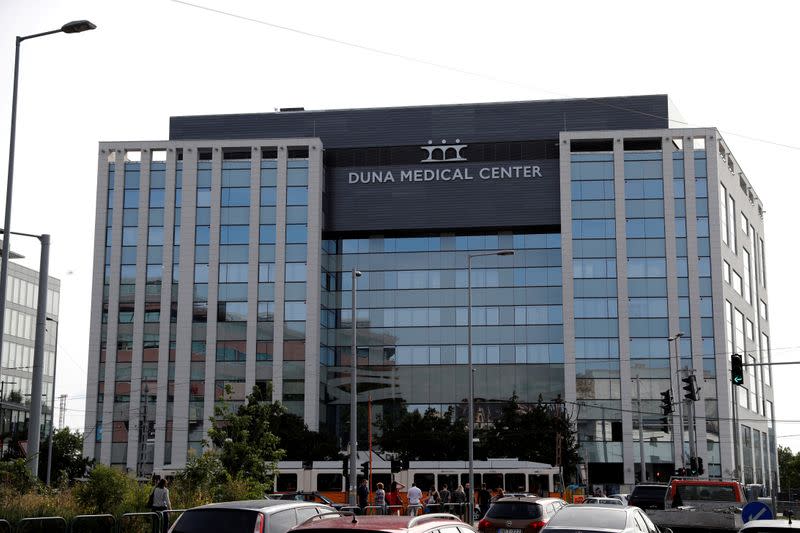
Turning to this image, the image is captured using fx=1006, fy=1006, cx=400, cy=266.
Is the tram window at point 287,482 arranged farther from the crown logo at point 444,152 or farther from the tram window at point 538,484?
the crown logo at point 444,152

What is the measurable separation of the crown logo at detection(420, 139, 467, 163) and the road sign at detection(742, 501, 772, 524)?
6735cm

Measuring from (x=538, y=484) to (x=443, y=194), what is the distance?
127 feet

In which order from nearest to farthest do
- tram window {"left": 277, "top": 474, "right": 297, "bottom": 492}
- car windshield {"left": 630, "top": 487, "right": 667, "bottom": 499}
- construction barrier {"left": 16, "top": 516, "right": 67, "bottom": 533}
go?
construction barrier {"left": 16, "top": 516, "right": 67, "bottom": 533}
car windshield {"left": 630, "top": 487, "right": 667, "bottom": 499}
tram window {"left": 277, "top": 474, "right": 297, "bottom": 492}

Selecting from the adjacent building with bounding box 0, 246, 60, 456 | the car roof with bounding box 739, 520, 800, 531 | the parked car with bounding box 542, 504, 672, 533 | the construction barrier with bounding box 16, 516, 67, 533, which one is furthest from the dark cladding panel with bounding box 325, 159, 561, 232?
the car roof with bounding box 739, 520, 800, 531

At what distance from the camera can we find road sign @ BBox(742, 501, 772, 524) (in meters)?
19.1

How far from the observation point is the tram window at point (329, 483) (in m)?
50.8

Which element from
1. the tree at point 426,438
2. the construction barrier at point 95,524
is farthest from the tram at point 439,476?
the construction barrier at point 95,524

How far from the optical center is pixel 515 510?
2231 cm

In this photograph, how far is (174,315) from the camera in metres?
82.8

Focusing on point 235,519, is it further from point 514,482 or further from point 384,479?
point 384,479

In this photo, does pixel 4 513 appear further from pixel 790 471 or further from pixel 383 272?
pixel 790 471

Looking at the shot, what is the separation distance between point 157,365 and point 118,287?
737cm

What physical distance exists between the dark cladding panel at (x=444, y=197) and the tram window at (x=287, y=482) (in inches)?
1456

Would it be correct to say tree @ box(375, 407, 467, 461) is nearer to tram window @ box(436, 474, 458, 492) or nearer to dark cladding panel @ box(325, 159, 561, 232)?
dark cladding panel @ box(325, 159, 561, 232)
